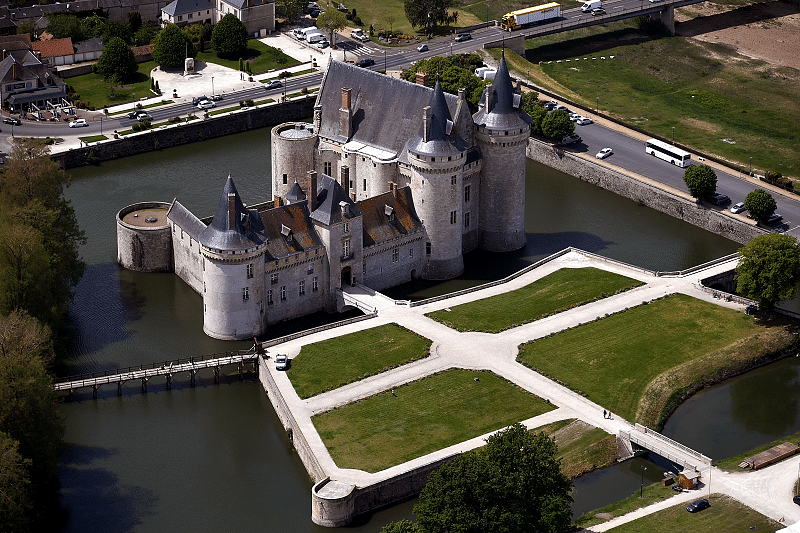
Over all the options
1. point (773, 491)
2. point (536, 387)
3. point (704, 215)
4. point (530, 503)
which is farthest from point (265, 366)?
point (704, 215)

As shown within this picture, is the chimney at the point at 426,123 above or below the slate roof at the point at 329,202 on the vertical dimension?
above

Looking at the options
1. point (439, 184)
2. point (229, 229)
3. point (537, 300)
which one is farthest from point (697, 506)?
point (229, 229)

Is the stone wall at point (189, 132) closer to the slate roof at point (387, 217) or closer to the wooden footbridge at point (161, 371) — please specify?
the slate roof at point (387, 217)

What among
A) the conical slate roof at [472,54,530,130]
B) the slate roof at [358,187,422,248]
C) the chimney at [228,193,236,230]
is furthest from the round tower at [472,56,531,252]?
the chimney at [228,193,236,230]

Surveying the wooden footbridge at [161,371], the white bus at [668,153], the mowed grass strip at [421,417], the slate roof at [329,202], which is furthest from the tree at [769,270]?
the wooden footbridge at [161,371]

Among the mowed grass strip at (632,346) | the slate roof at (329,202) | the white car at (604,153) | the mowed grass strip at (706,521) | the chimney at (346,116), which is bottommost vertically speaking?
the mowed grass strip at (706,521)

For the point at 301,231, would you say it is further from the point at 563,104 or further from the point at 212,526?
the point at 563,104
